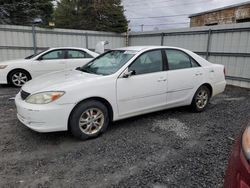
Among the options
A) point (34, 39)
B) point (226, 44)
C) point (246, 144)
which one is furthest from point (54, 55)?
point (246, 144)

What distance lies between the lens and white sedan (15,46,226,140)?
320 centimetres

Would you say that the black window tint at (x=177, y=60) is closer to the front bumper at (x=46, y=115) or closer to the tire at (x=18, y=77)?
the front bumper at (x=46, y=115)

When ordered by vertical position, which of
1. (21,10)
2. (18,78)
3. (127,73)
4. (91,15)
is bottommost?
(18,78)

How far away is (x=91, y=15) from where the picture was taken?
2050 centimetres

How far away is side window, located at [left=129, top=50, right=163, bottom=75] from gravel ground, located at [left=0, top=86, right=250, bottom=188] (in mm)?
1023

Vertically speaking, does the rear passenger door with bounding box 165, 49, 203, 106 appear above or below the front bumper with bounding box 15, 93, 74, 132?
above

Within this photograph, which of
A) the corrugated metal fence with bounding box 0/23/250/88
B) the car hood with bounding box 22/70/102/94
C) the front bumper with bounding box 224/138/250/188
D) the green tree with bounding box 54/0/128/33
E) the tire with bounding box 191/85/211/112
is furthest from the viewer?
the green tree with bounding box 54/0/128/33

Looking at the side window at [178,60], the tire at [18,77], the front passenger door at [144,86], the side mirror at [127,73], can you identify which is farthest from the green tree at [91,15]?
the side mirror at [127,73]

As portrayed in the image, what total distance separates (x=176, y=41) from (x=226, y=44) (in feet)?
7.87

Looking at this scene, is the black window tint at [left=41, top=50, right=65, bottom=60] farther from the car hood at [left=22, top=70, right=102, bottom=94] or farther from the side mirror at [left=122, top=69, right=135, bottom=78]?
the side mirror at [left=122, top=69, right=135, bottom=78]

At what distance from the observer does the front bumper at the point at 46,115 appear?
123 inches

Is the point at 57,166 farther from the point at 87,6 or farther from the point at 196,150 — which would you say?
the point at 87,6

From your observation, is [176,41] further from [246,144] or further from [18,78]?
[246,144]

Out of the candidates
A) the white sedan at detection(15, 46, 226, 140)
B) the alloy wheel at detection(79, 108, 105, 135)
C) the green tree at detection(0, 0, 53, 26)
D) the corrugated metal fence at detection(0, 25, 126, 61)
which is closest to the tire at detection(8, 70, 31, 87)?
the corrugated metal fence at detection(0, 25, 126, 61)
